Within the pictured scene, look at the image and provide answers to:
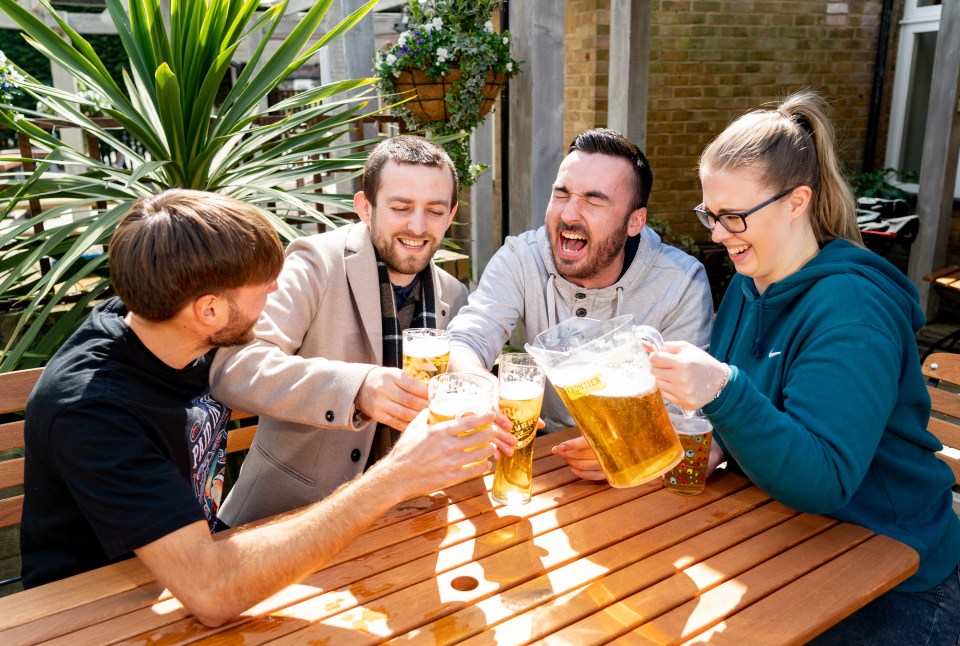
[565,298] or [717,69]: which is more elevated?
[717,69]

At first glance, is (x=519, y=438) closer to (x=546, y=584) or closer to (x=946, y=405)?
(x=546, y=584)

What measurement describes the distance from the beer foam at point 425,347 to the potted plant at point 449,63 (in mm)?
2245

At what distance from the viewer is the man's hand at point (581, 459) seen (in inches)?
66.7

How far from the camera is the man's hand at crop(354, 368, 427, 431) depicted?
161 cm

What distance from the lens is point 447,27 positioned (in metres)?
3.70

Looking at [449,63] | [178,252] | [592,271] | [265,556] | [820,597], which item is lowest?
[820,597]

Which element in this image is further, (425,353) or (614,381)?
(425,353)

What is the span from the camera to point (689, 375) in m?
1.29

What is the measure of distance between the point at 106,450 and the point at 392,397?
1.91ft

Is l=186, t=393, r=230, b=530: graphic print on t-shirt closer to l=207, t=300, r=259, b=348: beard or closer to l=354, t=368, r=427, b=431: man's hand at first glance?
l=207, t=300, r=259, b=348: beard

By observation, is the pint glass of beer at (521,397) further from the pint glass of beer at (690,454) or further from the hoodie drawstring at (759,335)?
the hoodie drawstring at (759,335)

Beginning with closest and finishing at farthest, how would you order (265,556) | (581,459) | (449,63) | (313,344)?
1. (265,556)
2. (581,459)
3. (313,344)
4. (449,63)

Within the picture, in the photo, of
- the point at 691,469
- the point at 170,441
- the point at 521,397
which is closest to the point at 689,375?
the point at 521,397

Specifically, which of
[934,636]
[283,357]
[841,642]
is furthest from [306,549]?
[934,636]
